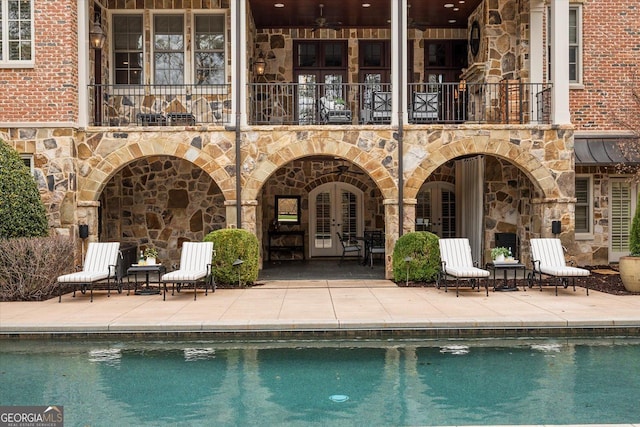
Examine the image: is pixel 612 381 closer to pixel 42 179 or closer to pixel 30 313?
pixel 30 313

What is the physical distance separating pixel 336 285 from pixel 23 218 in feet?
19.7

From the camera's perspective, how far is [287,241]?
18.0 m

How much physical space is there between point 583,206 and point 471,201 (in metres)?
Result: 2.86

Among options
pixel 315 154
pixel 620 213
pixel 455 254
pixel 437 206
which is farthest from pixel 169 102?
pixel 620 213

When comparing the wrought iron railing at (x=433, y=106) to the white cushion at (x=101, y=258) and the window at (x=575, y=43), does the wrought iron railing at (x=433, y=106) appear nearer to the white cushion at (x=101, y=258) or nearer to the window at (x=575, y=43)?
the window at (x=575, y=43)

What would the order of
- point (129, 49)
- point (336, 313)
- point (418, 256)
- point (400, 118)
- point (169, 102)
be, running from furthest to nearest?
point (129, 49)
point (169, 102)
point (400, 118)
point (418, 256)
point (336, 313)

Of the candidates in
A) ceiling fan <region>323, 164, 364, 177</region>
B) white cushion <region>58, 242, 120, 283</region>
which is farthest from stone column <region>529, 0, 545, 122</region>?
white cushion <region>58, 242, 120, 283</region>

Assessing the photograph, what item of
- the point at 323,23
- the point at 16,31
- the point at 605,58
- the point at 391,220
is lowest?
the point at 391,220

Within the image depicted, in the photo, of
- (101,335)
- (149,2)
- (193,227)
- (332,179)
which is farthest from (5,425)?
(332,179)

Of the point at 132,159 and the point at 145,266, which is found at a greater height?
the point at 132,159

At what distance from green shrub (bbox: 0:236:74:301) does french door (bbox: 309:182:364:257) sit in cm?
844

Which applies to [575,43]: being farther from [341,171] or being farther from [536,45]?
[341,171]

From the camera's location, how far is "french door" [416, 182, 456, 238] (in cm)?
1795

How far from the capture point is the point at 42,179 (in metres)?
12.6
